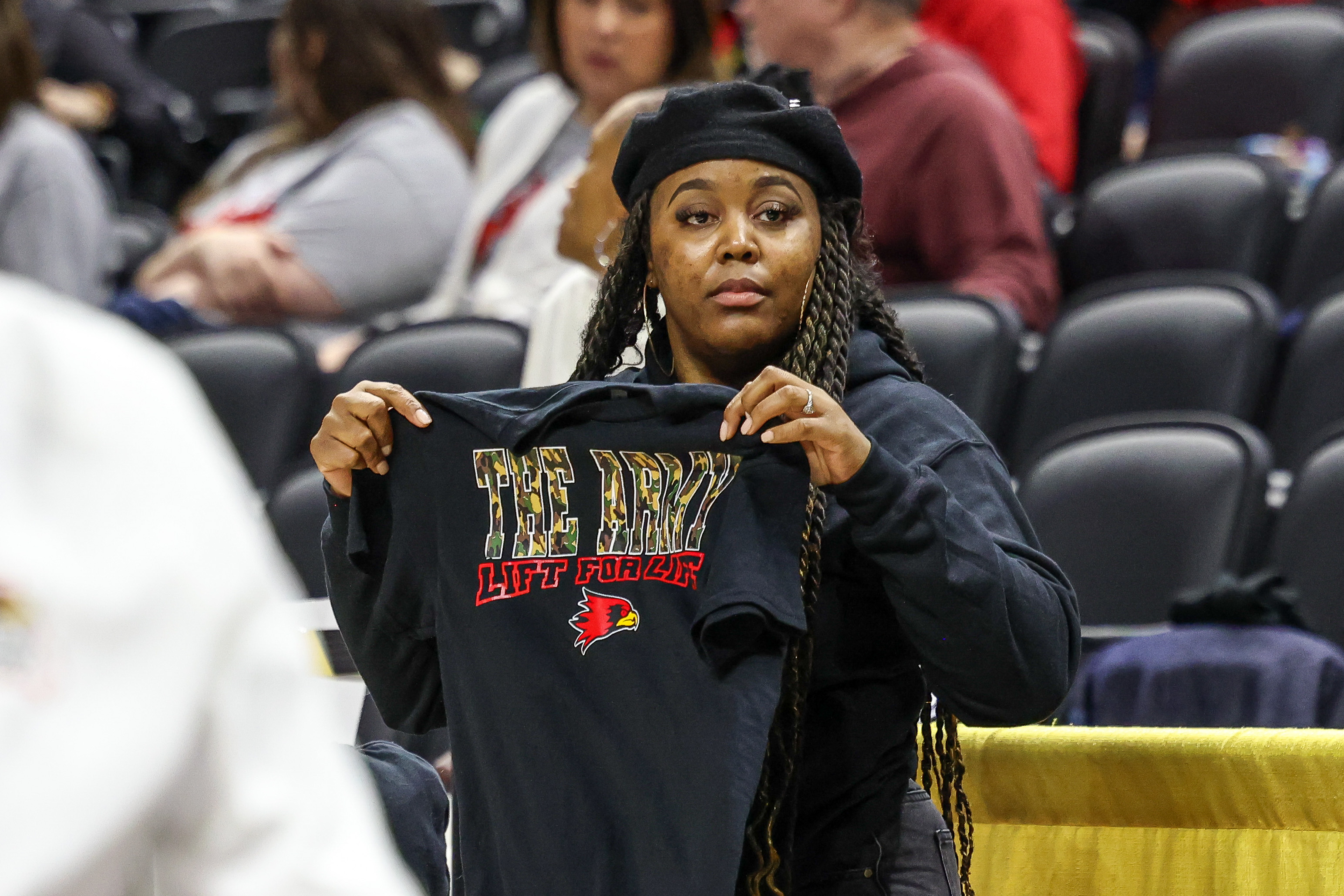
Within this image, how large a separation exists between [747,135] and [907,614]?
592 millimetres

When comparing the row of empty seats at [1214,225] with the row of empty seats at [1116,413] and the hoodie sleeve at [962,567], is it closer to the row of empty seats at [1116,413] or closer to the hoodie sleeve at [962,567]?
the row of empty seats at [1116,413]

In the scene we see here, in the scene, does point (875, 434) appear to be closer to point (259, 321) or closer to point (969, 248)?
point (969, 248)

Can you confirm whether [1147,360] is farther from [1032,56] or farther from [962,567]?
[962,567]

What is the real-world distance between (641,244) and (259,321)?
113 inches

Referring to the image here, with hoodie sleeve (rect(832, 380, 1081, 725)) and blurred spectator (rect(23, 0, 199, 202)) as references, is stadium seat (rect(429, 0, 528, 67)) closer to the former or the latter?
blurred spectator (rect(23, 0, 199, 202))

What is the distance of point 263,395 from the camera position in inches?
179

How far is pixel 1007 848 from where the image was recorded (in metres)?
2.51

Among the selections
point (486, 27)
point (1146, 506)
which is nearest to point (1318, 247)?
point (1146, 506)

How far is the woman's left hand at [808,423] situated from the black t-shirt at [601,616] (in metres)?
0.06

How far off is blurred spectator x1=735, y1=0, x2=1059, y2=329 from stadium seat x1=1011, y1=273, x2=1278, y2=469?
22 centimetres

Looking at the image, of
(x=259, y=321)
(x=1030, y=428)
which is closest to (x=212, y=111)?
(x=259, y=321)

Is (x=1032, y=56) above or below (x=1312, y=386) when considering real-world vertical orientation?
above

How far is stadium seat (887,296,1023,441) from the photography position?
387 centimetres

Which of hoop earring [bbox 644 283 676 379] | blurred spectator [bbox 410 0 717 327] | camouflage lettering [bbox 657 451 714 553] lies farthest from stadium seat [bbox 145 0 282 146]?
camouflage lettering [bbox 657 451 714 553]
